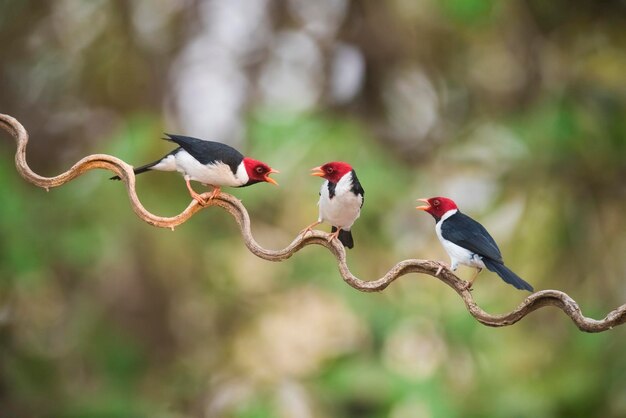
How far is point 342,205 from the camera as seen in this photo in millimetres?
2074

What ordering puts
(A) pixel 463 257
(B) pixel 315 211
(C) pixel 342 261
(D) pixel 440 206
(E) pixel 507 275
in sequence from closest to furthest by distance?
(C) pixel 342 261
(E) pixel 507 275
(A) pixel 463 257
(D) pixel 440 206
(B) pixel 315 211

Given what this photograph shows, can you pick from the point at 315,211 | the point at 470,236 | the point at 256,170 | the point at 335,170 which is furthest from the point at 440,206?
the point at 315,211

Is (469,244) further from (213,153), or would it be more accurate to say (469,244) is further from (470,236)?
(213,153)

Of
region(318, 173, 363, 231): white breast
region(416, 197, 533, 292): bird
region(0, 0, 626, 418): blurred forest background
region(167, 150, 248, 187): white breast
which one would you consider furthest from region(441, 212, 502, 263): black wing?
region(0, 0, 626, 418): blurred forest background

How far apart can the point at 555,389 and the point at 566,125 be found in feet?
4.78

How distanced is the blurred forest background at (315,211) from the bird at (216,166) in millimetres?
2912

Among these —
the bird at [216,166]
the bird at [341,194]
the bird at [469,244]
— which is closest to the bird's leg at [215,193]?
the bird at [216,166]

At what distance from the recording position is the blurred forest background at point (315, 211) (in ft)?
18.3

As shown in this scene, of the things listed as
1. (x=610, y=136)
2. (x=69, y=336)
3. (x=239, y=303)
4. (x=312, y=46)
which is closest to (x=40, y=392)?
(x=69, y=336)

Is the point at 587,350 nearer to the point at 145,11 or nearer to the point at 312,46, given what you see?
the point at 312,46

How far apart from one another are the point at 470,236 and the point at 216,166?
53 cm

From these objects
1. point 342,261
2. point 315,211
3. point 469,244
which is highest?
point 315,211

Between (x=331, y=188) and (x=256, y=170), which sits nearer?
(x=256, y=170)

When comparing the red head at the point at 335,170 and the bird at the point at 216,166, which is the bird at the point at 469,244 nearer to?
the red head at the point at 335,170
